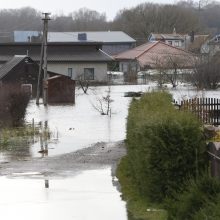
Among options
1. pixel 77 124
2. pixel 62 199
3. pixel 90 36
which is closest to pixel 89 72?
pixel 90 36

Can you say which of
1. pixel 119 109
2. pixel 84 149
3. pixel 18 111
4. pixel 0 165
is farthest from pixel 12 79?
pixel 0 165

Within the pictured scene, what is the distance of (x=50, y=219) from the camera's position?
1059 centimetres

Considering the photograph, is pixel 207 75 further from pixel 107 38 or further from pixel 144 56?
pixel 107 38

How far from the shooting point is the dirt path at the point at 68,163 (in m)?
16.6

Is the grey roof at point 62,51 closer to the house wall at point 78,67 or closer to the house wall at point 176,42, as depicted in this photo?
the house wall at point 78,67

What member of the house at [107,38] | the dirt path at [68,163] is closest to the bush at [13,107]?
the dirt path at [68,163]

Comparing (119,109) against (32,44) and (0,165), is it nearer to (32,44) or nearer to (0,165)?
(0,165)

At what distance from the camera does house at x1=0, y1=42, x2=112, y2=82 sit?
2982 inches

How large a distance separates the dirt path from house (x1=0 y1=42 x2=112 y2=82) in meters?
54.4

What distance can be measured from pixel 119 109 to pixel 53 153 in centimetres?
1971

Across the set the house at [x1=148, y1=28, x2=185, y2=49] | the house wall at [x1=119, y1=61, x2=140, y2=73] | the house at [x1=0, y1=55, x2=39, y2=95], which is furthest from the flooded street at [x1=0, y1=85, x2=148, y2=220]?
the house at [x1=148, y1=28, x2=185, y2=49]

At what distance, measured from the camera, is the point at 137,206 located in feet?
36.3

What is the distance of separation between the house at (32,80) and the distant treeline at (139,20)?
194 feet

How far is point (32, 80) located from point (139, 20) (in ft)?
→ 212
